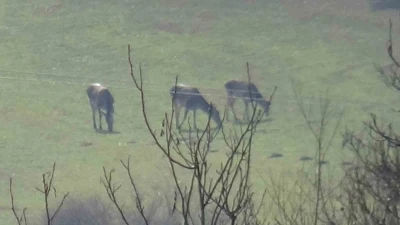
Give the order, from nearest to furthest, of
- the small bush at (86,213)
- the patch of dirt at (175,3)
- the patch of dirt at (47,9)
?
the small bush at (86,213) < the patch of dirt at (175,3) < the patch of dirt at (47,9)

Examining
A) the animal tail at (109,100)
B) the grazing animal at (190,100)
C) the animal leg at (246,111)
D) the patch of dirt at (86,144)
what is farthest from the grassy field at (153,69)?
the animal leg at (246,111)

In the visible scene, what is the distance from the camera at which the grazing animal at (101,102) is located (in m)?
19.0

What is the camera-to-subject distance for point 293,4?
21.5 meters

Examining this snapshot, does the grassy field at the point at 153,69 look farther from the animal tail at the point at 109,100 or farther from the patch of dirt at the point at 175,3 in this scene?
the animal tail at the point at 109,100

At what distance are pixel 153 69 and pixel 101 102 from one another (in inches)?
74.2

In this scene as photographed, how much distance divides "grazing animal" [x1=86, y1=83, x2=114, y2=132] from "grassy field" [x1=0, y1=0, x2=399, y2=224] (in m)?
0.17

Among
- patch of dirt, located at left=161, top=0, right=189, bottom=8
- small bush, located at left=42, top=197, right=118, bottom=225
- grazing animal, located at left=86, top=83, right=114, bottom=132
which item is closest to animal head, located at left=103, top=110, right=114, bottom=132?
grazing animal, located at left=86, top=83, right=114, bottom=132

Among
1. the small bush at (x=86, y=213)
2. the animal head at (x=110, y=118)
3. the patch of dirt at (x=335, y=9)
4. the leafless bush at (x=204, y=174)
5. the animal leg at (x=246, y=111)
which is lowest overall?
the small bush at (x=86, y=213)

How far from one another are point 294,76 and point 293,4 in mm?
1996

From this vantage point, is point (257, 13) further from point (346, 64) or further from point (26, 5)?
point (26, 5)

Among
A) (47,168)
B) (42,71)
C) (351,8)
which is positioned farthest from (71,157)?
(351,8)

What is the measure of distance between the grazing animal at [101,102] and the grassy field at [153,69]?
170mm

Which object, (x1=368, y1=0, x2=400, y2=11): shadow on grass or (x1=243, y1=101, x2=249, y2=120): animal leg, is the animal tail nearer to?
(x1=243, y1=101, x2=249, y2=120): animal leg

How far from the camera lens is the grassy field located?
18.2 metres
